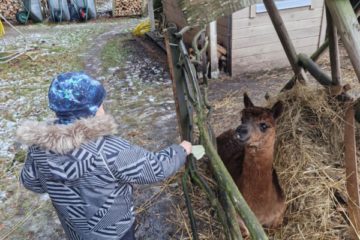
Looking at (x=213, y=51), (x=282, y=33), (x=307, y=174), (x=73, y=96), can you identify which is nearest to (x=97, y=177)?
(x=73, y=96)

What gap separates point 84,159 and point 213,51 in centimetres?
521

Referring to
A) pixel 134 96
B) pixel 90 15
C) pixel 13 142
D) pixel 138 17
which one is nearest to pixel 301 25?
pixel 134 96

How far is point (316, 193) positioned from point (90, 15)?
14.3m

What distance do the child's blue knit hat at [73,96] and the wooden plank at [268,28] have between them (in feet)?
17.1

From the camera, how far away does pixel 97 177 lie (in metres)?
1.78

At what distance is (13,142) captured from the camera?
15.5 feet

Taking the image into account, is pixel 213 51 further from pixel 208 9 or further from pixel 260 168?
pixel 208 9

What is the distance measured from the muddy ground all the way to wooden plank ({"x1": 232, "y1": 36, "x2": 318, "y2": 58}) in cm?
42

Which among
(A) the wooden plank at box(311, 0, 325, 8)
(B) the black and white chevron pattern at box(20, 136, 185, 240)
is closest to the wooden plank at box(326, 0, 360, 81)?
(B) the black and white chevron pattern at box(20, 136, 185, 240)

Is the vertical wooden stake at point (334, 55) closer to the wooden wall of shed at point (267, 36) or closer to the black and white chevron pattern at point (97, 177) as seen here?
the black and white chevron pattern at point (97, 177)

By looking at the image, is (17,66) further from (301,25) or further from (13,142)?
(301,25)

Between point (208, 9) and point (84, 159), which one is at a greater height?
point (208, 9)

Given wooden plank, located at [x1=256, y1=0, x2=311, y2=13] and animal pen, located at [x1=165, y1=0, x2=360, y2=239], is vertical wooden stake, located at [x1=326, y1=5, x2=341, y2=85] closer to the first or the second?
A: animal pen, located at [x1=165, y1=0, x2=360, y2=239]

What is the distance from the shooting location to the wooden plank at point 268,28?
6625mm
